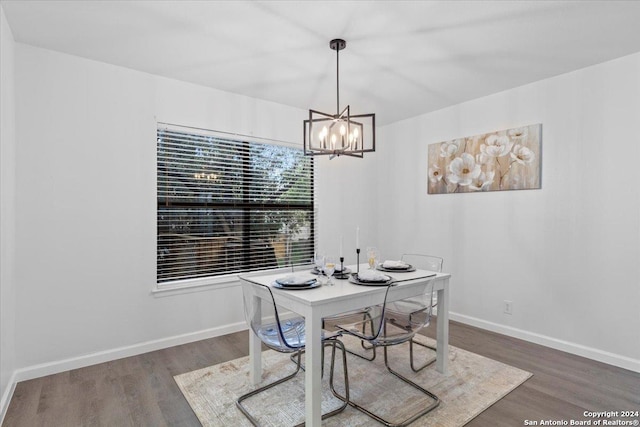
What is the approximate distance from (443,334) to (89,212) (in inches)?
117

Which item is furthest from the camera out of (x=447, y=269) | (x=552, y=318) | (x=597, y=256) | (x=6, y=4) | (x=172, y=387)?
(x=447, y=269)

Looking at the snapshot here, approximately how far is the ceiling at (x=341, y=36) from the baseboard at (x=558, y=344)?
2.42 metres

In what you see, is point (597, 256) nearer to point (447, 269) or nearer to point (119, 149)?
point (447, 269)

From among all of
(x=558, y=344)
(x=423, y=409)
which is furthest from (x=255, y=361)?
(x=558, y=344)

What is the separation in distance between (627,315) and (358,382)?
223cm

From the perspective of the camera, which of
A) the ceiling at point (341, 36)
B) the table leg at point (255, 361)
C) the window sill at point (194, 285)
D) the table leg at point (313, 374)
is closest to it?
the table leg at point (313, 374)

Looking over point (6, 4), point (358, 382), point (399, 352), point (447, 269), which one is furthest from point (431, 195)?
point (6, 4)

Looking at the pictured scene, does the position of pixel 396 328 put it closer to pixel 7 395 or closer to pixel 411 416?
pixel 411 416

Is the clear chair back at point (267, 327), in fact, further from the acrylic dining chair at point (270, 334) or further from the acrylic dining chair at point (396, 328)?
the acrylic dining chair at point (396, 328)

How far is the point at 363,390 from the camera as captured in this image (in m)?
2.38

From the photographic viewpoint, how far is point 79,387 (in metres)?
2.43

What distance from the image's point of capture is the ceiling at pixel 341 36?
6.91ft

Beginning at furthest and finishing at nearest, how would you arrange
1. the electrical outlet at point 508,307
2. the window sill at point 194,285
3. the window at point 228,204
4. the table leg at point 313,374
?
1. the electrical outlet at point 508,307
2. the window at point 228,204
3. the window sill at point 194,285
4. the table leg at point 313,374

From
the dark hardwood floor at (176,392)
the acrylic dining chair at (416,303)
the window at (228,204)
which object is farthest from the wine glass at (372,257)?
the window at (228,204)
